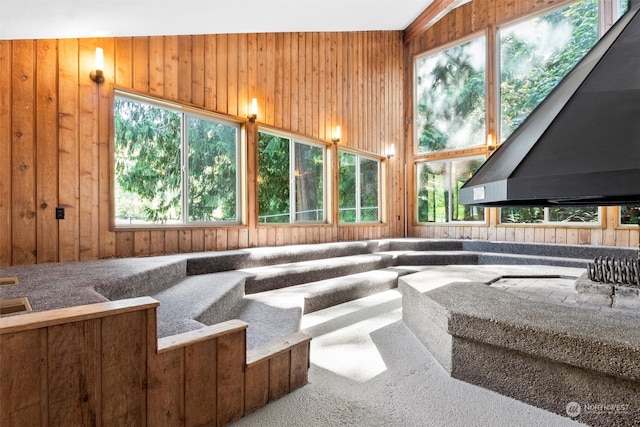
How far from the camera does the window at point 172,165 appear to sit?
10.5 ft

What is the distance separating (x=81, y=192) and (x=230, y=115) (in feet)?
6.34

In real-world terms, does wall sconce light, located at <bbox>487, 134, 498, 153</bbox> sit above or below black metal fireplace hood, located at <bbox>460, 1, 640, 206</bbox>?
above

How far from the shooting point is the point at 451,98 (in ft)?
22.2

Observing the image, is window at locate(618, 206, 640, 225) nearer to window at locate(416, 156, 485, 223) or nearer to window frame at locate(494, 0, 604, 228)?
window frame at locate(494, 0, 604, 228)

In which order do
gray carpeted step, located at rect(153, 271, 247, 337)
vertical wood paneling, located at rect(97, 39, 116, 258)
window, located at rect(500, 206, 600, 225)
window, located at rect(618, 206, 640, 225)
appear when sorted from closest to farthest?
1. gray carpeted step, located at rect(153, 271, 247, 337)
2. vertical wood paneling, located at rect(97, 39, 116, 258)
3. window, located at rect(618, 206, 640, 225)
4. window, located at rect(500, 206, 600, 225)

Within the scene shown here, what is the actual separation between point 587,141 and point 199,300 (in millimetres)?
2585

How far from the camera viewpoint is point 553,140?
1829 mm

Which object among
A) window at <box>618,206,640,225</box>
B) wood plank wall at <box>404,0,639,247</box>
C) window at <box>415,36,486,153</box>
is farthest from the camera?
window at <box>415,36,486,153</box>

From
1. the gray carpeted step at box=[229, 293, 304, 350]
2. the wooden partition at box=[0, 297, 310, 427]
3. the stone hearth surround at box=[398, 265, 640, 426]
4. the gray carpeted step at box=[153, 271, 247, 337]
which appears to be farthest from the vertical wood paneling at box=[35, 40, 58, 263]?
the stone hearth surround at box=[398, 265, 640, 426]

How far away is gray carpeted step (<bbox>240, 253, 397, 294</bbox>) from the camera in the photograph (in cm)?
343

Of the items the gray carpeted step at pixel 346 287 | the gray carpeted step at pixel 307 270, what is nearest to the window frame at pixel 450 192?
the gray carpeted step at pixel 307 270

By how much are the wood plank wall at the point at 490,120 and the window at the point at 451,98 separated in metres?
0.18

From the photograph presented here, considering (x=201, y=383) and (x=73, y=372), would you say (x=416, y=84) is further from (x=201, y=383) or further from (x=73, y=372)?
(x=73, y=372)

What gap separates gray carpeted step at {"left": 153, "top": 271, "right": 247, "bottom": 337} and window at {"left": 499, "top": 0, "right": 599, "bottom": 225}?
5356 millimetres
